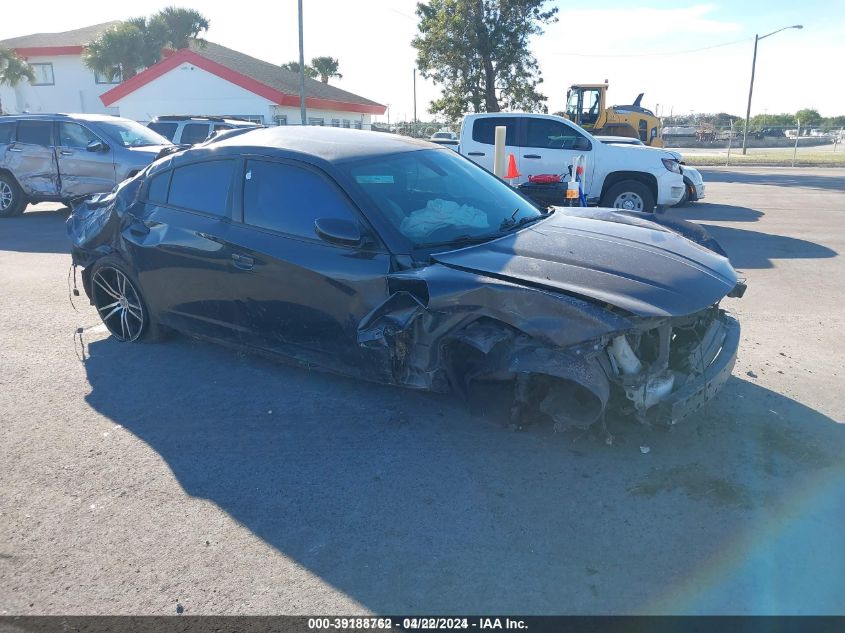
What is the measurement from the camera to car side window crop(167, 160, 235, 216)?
4.90m

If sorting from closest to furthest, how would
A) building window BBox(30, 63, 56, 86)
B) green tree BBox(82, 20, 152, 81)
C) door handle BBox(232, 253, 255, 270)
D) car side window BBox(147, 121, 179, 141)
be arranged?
door handle BBox(232, 253, 255, 270) → car side window BBox(147, 121, 179, 141) → green tree BBox(82, 20, 152, 81) → building window BBox(30, 63, 56, 86)

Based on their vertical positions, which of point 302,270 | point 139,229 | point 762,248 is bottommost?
point 762,248

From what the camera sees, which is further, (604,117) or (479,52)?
(479,52)

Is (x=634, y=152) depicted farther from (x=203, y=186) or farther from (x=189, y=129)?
(x=189, y=129)

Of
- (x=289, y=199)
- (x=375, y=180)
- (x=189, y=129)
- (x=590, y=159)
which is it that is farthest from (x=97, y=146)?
(x=375, y=180)

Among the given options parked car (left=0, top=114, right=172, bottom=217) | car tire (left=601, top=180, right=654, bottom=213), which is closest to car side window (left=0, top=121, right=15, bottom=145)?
parked car (left=0, top=114, right=172, bottom=217)

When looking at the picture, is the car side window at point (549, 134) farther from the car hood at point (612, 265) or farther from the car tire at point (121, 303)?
the car tire at point (121, 303)

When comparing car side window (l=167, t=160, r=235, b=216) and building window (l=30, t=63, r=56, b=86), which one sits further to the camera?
building window (l=30, t=63, r=56, b=86)

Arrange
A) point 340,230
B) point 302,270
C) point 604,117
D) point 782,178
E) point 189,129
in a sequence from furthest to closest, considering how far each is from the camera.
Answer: point 782,178 < point 604,117 < point 189,129 < point 302,270 < point 340,230

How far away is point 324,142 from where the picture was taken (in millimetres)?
4875

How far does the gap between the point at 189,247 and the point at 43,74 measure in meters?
44.5

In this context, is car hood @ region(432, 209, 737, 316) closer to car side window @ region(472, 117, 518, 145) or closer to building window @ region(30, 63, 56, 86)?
car side window @ region(472, 117, 518, 145)

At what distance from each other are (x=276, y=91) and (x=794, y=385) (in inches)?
1027

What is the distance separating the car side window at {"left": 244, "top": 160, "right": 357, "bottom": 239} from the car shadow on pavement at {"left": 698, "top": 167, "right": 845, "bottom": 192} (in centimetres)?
1924
